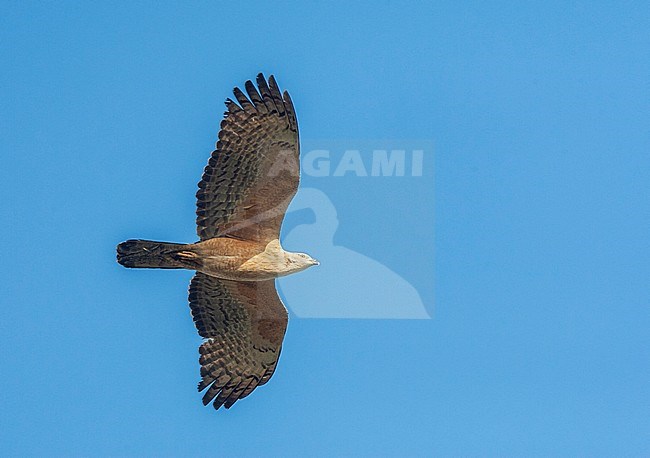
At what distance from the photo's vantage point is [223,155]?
15.3m

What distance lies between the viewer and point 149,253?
611 inches

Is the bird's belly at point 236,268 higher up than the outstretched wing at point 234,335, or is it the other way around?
the bird's belly at point 236,268

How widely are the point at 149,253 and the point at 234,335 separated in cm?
202

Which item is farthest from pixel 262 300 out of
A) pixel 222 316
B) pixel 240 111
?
pixel 240 111

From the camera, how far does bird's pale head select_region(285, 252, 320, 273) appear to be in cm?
1573

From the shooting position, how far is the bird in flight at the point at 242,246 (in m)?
15.2

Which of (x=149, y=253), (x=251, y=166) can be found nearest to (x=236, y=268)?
(x=149, y=253)

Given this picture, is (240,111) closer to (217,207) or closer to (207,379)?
(217,207)

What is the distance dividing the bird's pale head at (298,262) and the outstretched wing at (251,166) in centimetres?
51

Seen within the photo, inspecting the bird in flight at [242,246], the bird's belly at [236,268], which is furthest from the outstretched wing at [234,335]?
the bird's belly at [236,268]

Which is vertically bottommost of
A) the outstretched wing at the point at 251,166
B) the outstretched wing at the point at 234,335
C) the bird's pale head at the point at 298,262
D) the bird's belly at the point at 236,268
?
the outstretched wing at the point at 234,335

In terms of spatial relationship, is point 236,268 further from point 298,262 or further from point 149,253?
point 149,253

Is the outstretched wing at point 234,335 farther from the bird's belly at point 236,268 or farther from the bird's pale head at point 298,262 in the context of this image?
the bird's pale head at point 298,262

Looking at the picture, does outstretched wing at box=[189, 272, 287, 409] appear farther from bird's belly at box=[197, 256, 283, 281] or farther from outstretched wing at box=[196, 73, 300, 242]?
outstretched wing at box=[196, 73, 300, 242]
